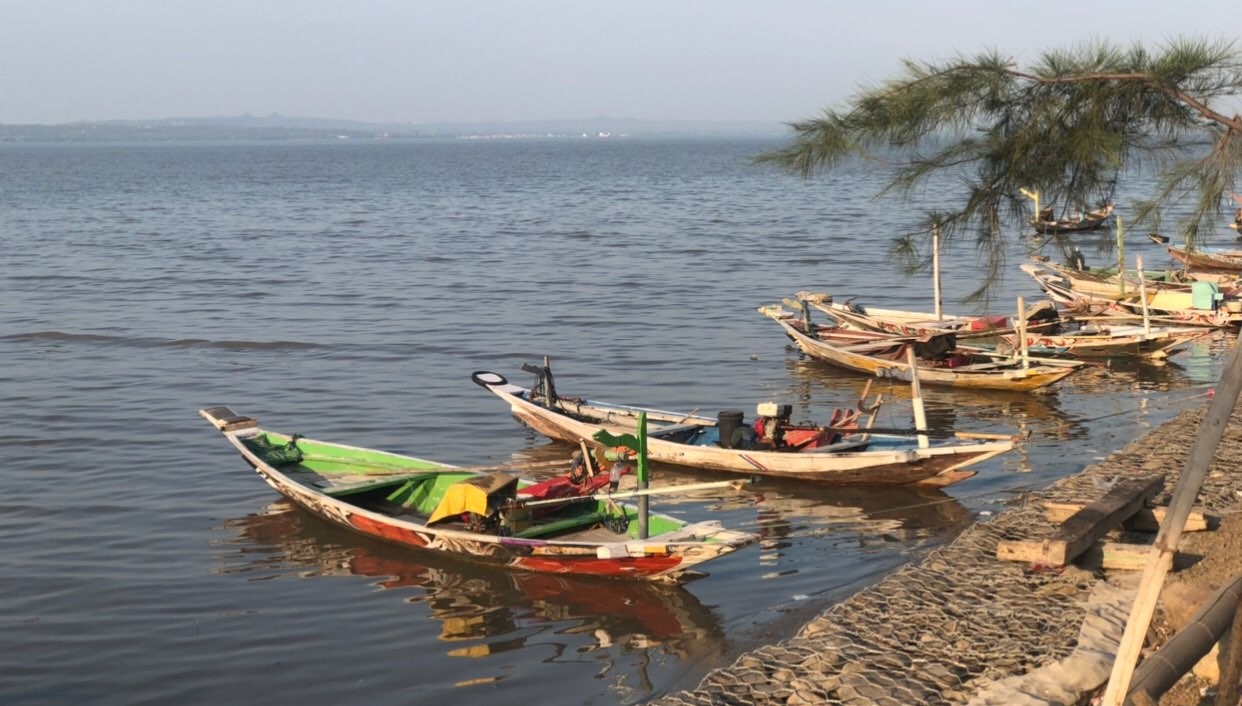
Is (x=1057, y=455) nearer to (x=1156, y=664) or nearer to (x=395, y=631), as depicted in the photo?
(x=395, y=631)

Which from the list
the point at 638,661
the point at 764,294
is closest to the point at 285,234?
the point at 764,294

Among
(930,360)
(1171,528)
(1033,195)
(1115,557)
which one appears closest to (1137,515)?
(1115,557)

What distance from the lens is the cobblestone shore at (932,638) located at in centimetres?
835

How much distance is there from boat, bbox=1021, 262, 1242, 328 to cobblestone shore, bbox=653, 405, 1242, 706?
564 inches

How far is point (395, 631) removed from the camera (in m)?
11.9

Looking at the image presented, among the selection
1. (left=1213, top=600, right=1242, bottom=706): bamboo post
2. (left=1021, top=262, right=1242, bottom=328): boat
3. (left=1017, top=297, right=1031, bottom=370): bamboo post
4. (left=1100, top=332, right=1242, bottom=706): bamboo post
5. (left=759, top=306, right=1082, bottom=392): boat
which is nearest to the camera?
(left=1100, top=332, right=1242, bottom=706): bamboo post

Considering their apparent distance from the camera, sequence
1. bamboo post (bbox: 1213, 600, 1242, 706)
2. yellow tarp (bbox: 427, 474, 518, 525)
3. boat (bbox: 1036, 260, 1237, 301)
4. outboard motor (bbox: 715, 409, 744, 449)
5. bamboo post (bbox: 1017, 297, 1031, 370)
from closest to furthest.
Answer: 1. bamboo post (bbox: 1213, 600, 1242, 706)
2. yellow tarp (bbox: 427, 474, 518, 525)
3. outboard motor (bbox: 715, 409, 744, 449)
4. bamboo post (bbox: 1017, 297, 1031, 370)
5. boat (bbox: 1036, 260, 1237, 301)

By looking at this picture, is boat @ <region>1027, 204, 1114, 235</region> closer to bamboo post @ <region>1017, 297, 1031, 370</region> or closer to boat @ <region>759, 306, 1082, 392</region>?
boat @ <region>759, 306, 1082, 392</region>

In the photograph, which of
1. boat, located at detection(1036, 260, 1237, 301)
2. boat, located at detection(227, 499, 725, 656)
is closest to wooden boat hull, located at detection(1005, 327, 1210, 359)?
boat, located at detection(1036, 260, 1237, 301)

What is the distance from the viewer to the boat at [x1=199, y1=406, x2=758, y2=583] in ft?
39.3

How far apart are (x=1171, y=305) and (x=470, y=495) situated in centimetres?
1832

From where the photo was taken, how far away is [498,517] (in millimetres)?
13062

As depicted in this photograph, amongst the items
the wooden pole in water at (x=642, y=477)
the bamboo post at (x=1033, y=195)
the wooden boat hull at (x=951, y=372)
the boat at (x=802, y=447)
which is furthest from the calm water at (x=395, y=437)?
the bamboo post at (x=1033, y=195)

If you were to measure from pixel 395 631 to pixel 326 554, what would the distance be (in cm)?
250
